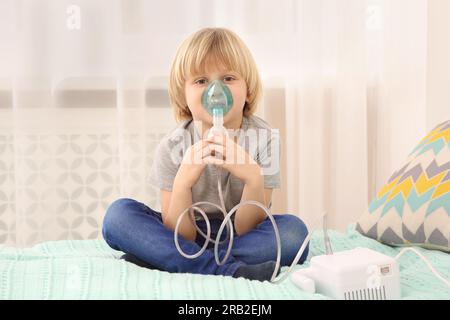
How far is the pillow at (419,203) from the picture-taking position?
1047mm

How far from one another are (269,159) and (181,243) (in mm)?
304

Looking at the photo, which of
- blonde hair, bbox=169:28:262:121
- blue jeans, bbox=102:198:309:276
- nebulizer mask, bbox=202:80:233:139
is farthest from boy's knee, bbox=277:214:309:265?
blonde hair, bbox=169:28:262:121

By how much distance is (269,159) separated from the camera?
1137 mm

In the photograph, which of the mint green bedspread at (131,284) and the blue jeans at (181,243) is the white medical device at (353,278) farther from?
the blue jeans at (181,243)

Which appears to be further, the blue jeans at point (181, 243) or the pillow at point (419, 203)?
the pillow at point (419, 203)

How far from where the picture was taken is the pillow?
3.43 feet

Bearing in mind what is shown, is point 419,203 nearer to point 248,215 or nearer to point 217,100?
point 248,215

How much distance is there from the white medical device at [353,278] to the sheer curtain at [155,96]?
892 mm

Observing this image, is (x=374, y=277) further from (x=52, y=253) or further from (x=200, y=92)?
(x=52, y=253)

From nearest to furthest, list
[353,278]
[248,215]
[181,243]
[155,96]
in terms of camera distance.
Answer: [353,278] → [181,243] → [248,215] → [155,96]

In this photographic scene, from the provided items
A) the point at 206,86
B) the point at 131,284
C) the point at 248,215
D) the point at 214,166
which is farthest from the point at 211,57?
the point at 131,284

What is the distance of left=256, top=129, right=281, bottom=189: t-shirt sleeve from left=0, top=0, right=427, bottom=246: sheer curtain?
473 mm

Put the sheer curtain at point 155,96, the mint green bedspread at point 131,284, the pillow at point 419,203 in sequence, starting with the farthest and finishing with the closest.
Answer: the sheer curtain at point 155,96, the pillow at point 419,203, the mint green bedspread at point 131,284

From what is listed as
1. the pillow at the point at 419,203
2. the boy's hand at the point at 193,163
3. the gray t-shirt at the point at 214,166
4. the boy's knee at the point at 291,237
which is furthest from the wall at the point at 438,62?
the boy's hand at the point at 193,163
